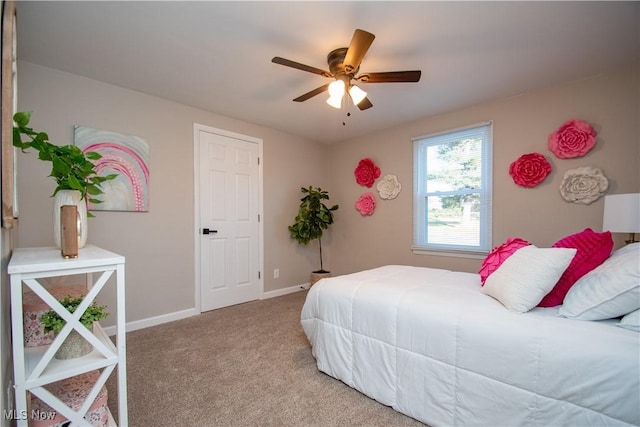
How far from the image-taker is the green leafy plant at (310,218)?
4.05 metres

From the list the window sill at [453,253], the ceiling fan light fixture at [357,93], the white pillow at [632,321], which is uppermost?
the ceiling fan light fixture at [357,93]

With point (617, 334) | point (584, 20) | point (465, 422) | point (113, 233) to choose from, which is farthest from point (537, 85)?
point (113, 233)

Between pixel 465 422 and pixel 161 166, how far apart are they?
3.21 m

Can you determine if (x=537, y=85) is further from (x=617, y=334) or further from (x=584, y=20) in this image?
(x=617, y=334)

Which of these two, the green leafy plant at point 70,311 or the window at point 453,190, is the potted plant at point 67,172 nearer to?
the green leafy plant at point 70,311

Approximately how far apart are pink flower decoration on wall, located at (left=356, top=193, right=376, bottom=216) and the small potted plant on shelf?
334 cm

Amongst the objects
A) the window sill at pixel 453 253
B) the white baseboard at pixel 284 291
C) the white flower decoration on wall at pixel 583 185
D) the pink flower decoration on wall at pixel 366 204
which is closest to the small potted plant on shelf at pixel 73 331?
the white baseboard at pixel 284 291

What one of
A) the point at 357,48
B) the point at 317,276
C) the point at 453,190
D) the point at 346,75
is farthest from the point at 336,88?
the point at 317,276

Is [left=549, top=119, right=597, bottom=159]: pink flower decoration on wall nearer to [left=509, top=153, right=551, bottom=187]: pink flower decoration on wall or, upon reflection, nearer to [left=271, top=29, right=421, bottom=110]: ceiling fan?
[left=509, top=153, right=551, bottom=187]: pink flower decoration on wall

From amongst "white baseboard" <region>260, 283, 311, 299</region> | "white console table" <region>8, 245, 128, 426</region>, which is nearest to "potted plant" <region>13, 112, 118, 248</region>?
"white console table" <region>8, 245, 128, 426</region>

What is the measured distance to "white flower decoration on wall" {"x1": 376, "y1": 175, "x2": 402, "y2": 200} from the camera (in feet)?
12.4

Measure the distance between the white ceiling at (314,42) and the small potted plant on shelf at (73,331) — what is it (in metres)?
1.68

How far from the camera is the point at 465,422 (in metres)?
1.31

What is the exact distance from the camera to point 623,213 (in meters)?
A: 1.92
